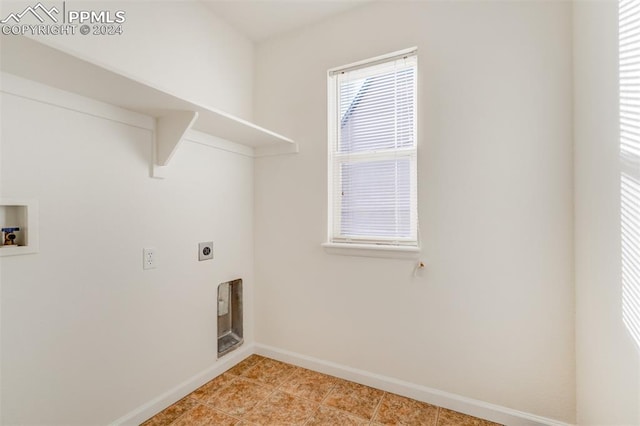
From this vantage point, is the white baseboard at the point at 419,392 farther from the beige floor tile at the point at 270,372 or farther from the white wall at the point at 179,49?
the white wall at the point at 179,49

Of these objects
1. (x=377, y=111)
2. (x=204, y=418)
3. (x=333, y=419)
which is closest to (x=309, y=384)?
(x=333, y=419)

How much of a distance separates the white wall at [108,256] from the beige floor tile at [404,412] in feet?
3.97

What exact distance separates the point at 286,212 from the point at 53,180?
4.57ft

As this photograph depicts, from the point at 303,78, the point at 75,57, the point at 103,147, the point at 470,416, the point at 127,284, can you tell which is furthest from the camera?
the point at 303,78

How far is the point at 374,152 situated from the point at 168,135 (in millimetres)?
1314

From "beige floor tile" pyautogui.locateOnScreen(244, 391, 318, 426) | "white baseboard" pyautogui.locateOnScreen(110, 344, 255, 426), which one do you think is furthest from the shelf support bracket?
"beige floor tile" pyautogui.locateOnScreen(244, 391, 318, 426)

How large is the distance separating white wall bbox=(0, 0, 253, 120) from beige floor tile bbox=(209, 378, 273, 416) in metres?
1.89

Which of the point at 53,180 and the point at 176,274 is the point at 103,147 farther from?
the point at 176,274

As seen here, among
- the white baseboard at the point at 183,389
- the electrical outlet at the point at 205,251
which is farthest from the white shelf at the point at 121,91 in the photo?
the white baseboard at the point at 183,389

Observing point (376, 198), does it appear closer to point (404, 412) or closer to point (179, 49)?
point (404, 412)

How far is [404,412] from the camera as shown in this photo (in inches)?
67.9

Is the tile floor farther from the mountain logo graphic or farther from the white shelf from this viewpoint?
Answer: the mountain logo graphic

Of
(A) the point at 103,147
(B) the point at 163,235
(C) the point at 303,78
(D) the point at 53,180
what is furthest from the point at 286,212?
(D) the point at 53,180

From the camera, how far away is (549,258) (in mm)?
1539
